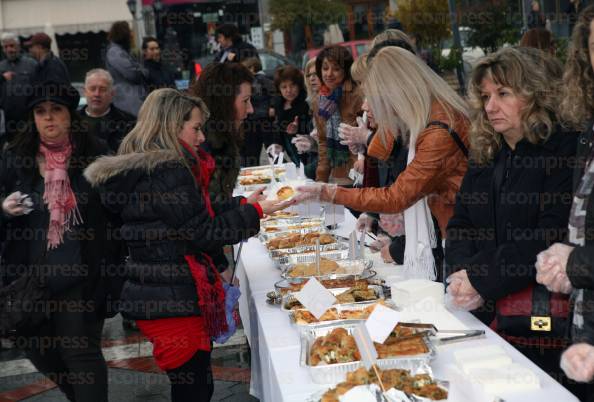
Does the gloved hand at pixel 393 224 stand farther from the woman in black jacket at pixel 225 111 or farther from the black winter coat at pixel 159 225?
the black winter coat at pixel 159 225

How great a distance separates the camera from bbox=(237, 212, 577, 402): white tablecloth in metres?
2.17

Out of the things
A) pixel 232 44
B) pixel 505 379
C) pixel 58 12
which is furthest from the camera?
pixel 58 12

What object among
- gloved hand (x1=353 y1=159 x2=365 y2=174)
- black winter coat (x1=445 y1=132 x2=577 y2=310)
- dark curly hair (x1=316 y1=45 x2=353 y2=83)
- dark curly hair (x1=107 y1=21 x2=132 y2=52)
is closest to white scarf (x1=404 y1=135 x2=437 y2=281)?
black winter coat (x1=445 y1=132 x2=577 y2=310)

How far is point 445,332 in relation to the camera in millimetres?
2641

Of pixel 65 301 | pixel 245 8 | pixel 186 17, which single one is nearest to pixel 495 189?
pixel 65 301

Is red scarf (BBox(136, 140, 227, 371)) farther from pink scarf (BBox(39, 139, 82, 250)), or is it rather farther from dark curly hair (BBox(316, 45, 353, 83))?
dark curly hair (BBox(316, 45, 353, 83))

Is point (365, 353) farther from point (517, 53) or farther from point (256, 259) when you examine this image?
point (256, 259)

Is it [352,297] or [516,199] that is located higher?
[516,199]

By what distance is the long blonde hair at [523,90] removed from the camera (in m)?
2.79

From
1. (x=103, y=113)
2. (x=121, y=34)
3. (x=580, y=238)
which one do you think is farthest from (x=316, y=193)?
(x=121, y=34)

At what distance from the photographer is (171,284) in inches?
128

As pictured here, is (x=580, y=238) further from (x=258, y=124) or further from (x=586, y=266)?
(x=258, y=124)

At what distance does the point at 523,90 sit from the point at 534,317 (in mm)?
808

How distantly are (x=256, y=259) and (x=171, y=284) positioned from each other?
964 mm
